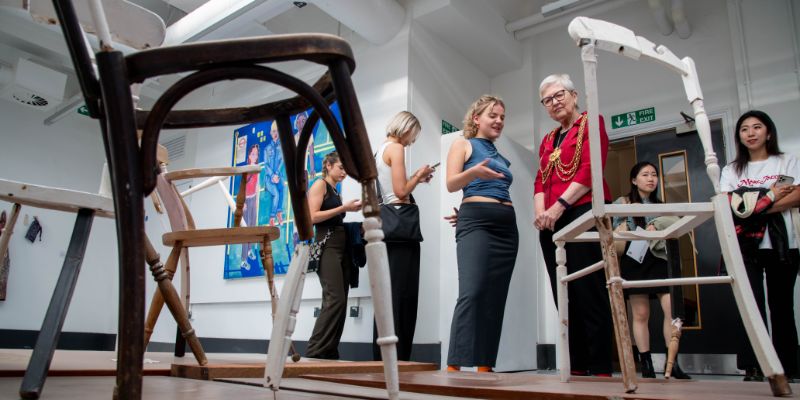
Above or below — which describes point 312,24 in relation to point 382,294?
above

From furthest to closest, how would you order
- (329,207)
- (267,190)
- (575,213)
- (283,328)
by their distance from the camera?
(267,190)
(329,207)
(575,213)
(283,328)

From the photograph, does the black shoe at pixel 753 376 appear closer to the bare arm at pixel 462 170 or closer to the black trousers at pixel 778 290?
the black trousers at pixel 778 290

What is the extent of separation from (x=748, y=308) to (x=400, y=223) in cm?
175

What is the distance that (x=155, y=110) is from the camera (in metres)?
0.59

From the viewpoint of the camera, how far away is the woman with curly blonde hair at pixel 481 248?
213cm

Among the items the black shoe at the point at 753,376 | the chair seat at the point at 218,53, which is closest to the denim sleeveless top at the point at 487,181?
the black shoe at the point at 753,376

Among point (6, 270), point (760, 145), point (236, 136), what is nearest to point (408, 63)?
point (236, 136)

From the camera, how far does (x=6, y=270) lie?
5.61m

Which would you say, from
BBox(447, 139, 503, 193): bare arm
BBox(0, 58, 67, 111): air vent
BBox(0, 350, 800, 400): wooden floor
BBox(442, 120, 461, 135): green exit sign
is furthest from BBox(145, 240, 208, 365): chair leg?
BBox(0, 58, 67, 111): air vent

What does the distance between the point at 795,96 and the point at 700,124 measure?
2838 millimetres

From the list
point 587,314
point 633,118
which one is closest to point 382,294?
point 587,314

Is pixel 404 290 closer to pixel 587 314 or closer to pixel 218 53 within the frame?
pixel 587 314

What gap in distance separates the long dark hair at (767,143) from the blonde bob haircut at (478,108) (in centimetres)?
124

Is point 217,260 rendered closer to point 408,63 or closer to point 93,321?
point 93,321
